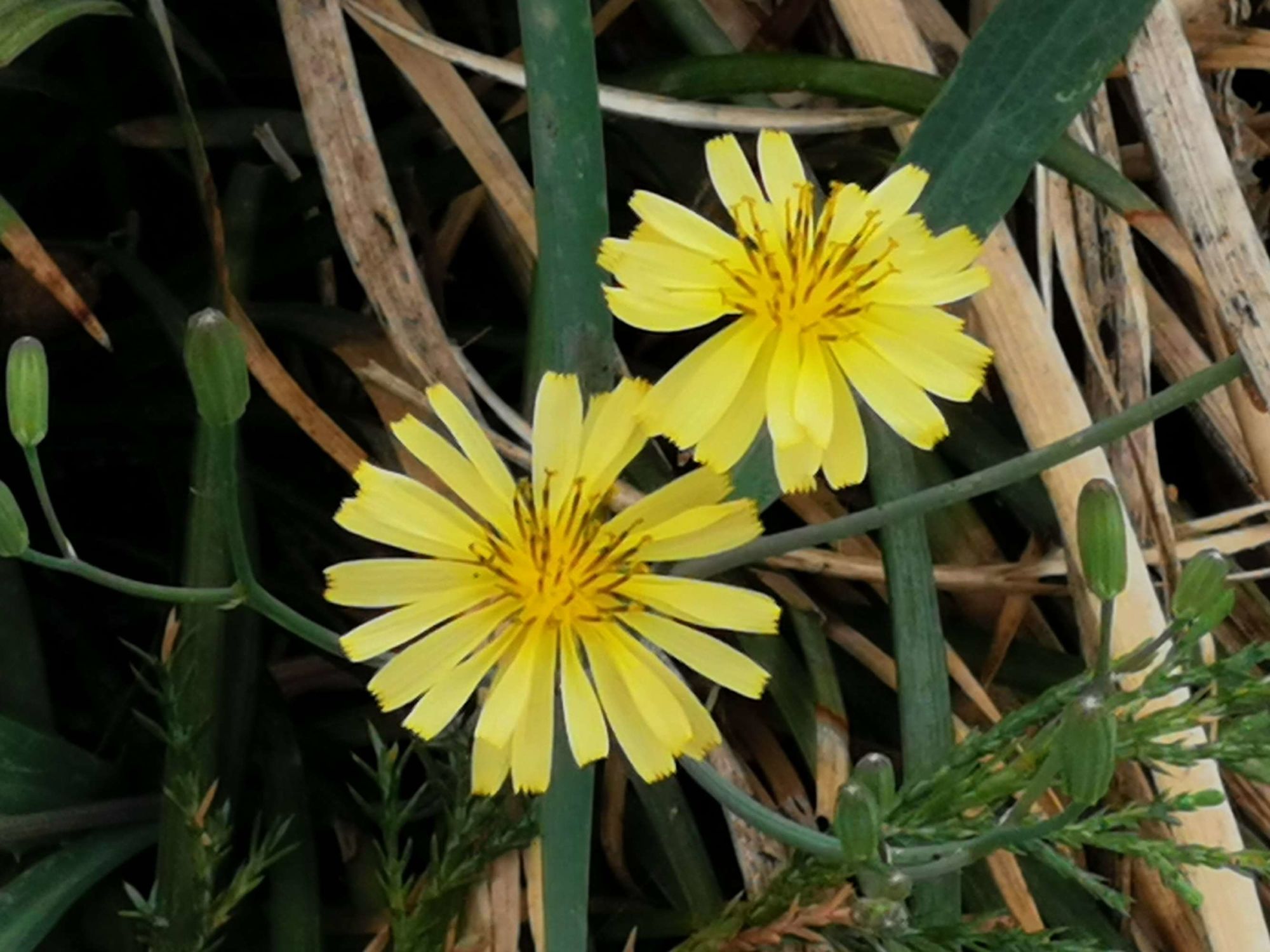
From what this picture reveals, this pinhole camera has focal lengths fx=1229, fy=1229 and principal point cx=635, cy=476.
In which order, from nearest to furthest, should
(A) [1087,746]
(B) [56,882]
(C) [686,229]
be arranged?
(A) [1087,746] → (C) [686,229] → (B) [56,882]

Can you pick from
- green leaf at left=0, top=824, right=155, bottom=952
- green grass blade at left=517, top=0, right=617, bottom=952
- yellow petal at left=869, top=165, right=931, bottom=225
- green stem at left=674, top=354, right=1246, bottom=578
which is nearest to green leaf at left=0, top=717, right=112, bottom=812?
green leaf at left=0, top=824, right=155, bottom=952

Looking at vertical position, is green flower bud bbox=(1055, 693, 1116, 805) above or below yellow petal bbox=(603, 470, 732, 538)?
below

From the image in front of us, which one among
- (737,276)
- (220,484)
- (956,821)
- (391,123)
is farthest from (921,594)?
(391,123)

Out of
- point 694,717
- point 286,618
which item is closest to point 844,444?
point 694,717

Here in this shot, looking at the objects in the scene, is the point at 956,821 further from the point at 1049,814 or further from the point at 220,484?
the point at 220,484

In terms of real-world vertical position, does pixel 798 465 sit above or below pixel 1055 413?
below

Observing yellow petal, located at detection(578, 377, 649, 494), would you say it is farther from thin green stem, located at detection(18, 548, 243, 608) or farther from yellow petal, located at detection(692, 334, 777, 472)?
thin green stem, located at detection(18, 548, 243, 608)

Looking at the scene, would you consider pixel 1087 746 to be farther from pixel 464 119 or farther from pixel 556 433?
pixel 464 119
